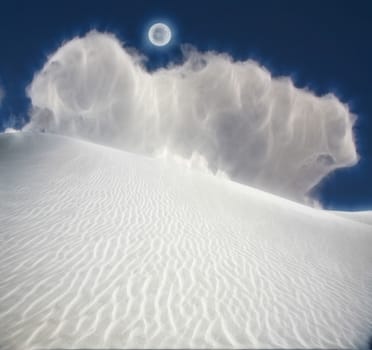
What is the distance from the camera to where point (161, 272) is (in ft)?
17.4

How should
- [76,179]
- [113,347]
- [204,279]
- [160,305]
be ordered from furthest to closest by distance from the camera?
Answer: [76,179]
[204,279]
[160,305]
[113,347]

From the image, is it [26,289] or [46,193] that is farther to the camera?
[46,193]

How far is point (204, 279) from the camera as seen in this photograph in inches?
209

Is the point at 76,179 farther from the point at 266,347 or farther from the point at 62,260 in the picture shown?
the point at 266,347

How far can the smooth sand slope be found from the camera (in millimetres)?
3723

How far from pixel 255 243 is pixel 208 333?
180 inches

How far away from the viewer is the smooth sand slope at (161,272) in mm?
3723

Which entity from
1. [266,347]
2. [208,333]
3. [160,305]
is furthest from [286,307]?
[160,305]

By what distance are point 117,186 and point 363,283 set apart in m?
8.55

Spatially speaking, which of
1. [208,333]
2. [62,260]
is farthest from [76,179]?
[208,333]

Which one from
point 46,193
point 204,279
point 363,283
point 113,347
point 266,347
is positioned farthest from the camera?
point 46,193

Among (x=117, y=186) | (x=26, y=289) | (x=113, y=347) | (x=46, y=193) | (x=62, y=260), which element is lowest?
(x=113, y=347)

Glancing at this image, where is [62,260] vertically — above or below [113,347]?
above

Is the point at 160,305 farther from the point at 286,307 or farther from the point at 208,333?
the point at 286,307
